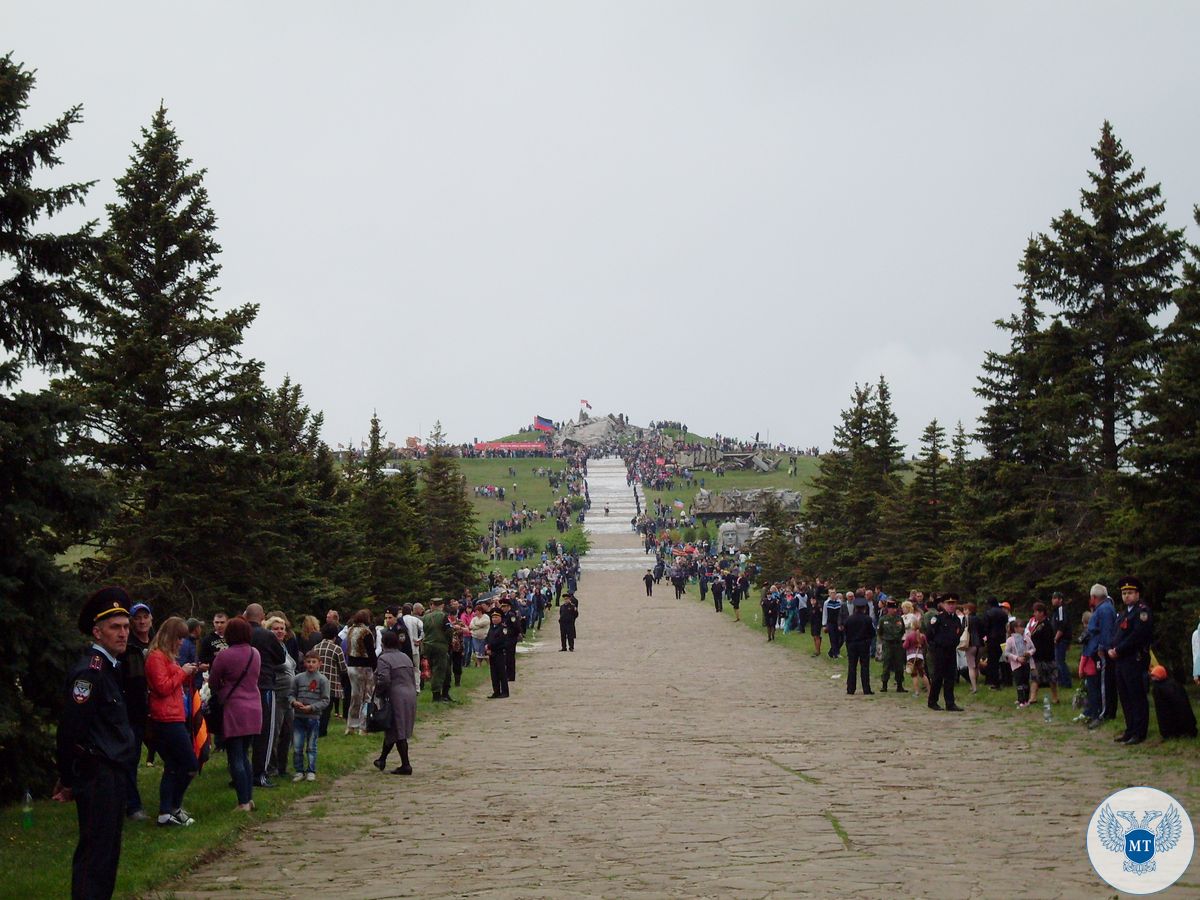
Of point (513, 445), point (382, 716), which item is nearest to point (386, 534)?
point (382, 716)

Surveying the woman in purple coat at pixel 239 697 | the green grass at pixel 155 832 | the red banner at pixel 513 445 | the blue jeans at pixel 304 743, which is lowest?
Result: the green grass at pixel 155 832

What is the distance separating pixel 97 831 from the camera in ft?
A: 23.5

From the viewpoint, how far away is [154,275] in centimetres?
2350

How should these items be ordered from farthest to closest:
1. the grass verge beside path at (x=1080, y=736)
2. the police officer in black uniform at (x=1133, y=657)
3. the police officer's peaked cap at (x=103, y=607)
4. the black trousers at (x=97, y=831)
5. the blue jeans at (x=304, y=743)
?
the police officer in black uniform at (x=1133, y=657), the blue jeans at (x=304, y=743), the grass verge beside path at (x=1080, y=736), the police officer's peaked cap at (x=103, y=607), the black trousers at (x=97, y=831)

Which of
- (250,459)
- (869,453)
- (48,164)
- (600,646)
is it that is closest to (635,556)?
(869,453)

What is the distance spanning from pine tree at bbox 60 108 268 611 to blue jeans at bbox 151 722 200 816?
11875 mm

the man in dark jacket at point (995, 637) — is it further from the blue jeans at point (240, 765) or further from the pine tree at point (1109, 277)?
the blue jeans at point (240, 765)

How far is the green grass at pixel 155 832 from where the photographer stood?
834 cm

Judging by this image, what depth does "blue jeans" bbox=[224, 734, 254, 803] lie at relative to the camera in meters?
10.8

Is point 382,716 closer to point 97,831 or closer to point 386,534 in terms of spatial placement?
point 97,831

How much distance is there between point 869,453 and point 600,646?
13.6 m

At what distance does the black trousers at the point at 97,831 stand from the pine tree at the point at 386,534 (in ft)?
98.2

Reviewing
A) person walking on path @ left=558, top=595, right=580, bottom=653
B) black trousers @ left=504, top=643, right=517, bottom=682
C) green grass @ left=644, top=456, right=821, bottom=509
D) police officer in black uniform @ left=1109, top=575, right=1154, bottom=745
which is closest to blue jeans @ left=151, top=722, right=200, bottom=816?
police officer in black uniform @ left=1109, top=575, right=1154, bottom=745

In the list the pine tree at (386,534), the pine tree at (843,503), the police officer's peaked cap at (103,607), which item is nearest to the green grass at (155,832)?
the police officer's peaked cap at (103,607)
